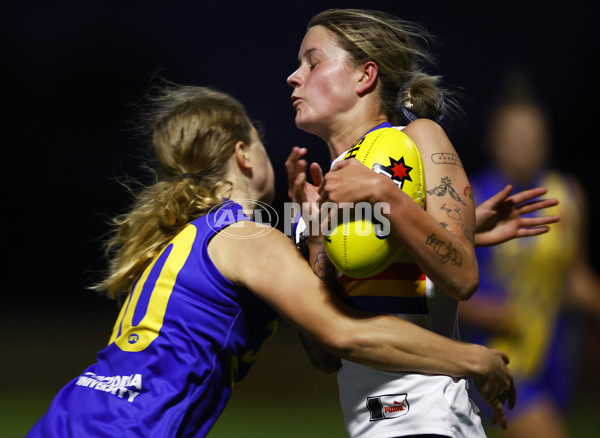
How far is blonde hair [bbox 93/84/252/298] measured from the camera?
2.04 metres

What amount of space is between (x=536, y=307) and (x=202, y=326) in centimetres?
246

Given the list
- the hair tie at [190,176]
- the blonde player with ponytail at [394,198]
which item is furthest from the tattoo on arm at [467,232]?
the hair tie at [190,176]

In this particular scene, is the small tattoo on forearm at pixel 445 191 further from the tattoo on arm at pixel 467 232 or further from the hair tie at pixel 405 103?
the hair tie at pixel 405 103

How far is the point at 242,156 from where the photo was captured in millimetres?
2211

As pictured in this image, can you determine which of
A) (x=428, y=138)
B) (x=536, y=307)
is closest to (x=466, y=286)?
(x=428, y=138)

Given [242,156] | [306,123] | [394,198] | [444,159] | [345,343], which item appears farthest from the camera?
[242,156]

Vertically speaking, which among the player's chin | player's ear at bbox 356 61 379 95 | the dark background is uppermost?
player's ear at bbox 356 61 379 95

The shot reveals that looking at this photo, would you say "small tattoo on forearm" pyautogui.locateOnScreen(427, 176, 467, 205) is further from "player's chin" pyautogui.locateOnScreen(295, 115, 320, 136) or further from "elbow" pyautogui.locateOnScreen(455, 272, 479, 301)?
"player's chin" pyautogui.locateOnScreen(295, 115, 320, 136)

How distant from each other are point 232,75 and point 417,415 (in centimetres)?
858

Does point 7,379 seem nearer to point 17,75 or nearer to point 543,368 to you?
point 17,75

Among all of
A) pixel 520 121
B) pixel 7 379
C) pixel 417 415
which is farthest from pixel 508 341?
pixel 7 379

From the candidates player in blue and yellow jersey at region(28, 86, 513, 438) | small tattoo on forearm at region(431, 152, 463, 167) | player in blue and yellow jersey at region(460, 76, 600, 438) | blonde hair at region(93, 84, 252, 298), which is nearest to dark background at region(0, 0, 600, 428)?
player in blue and yellow jersey at region(460, 76, 600, 438)

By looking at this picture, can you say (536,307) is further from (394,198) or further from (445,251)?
(394,198)

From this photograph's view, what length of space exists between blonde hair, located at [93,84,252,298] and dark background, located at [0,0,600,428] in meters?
6.63
